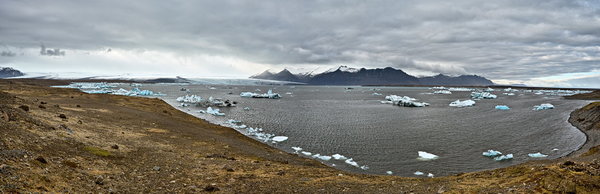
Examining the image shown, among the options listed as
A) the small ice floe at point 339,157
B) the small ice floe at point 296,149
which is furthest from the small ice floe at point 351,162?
the small ice floe at point 296,149

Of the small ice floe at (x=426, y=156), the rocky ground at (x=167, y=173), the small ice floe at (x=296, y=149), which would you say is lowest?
the small ice floe at (x=296, y=149)

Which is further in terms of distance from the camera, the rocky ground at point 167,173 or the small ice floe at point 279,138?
the small ice floe at point 279,138

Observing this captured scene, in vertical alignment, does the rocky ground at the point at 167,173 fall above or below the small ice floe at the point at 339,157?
above

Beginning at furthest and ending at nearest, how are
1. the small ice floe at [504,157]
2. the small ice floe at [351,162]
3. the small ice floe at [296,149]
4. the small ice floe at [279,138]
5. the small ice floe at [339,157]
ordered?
the small ice floe at [279,138]
the small ice floe at [296,149]
the small ice floe at [504,157]
the small ice floe at [339,157]
the small ice floe at [351,162]

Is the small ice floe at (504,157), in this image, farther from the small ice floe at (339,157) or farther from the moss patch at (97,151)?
the moss patch at (97,151)

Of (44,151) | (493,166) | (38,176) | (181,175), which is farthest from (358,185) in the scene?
(493,166)

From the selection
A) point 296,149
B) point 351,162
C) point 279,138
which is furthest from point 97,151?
point 279,138

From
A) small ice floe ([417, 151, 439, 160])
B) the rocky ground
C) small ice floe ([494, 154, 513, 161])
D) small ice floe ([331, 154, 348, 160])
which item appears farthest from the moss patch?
small ice floe ([494, 154, 513, 161])

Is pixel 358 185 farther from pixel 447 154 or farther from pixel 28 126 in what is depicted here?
pixel 447 154

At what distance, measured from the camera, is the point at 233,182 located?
40.0 feet

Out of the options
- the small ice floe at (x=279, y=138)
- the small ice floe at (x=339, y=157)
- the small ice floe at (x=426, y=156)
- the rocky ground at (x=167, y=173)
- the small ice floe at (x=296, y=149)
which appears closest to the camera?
the rocky ground at (x=167, y=173)

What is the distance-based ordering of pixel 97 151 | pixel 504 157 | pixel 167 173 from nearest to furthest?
pixel 167 173
pixel 97 151
pixel 504 157

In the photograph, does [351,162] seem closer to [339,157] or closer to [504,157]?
[339,157]

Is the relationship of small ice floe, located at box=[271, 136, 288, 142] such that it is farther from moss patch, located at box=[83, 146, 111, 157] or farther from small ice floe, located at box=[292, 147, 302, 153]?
moss patch, located at box=[83, 146, 111, 157]
